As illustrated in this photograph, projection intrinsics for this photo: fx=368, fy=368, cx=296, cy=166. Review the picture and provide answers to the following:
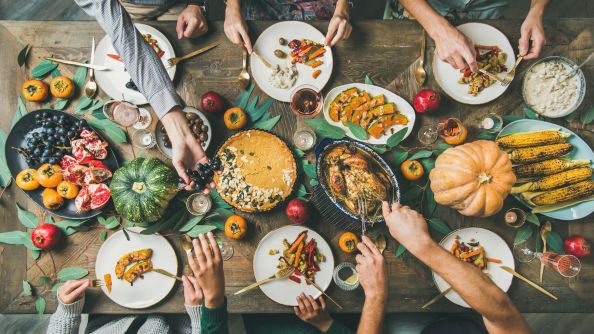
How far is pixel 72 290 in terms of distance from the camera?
76.1 inches

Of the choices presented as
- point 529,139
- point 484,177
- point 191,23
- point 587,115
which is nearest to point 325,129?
point 484,177

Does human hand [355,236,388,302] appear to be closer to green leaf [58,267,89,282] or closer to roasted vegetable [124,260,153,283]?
roasted vegetable [124,260,153,283]

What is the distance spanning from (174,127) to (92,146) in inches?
20.6

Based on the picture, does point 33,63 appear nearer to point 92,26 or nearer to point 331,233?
point 92,26

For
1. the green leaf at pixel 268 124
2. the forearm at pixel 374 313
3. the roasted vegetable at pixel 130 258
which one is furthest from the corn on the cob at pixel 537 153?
the roasted vegetable at pixel 130 258

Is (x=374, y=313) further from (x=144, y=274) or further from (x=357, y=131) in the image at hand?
(x=144, y=274)

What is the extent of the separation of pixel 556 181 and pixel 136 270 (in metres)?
2.28

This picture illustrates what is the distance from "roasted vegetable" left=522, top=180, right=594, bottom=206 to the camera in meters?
1.93

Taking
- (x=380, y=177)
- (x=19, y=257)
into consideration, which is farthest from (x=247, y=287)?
(x=19, y=257)

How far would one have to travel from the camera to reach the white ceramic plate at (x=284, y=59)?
2080mm

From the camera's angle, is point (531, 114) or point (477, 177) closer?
point (477, 177)

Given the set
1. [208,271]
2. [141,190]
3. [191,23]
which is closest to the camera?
[208,271]

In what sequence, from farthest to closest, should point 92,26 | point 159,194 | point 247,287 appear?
point 92,26
point 247,287
point 159,194

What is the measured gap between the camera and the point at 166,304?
2006mm
